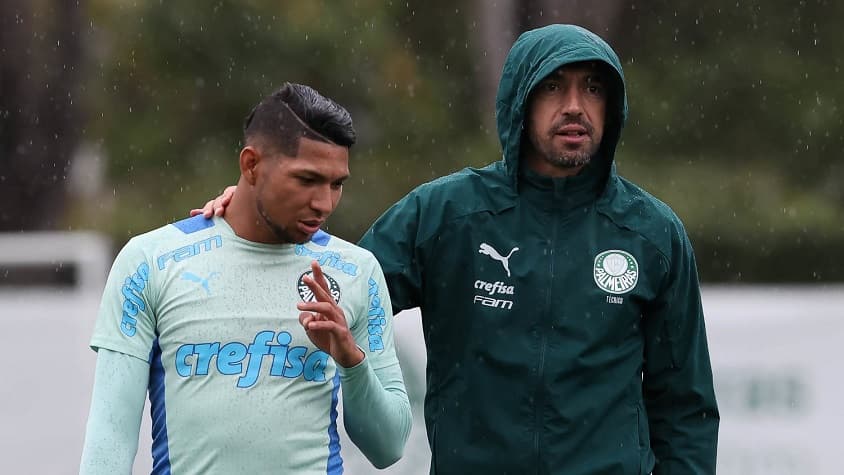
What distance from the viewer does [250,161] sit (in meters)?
3.88

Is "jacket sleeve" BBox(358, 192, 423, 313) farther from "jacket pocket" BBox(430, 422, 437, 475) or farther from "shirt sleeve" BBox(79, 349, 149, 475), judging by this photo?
"shirt sleeve" BBox(79, 349, 149, 475)

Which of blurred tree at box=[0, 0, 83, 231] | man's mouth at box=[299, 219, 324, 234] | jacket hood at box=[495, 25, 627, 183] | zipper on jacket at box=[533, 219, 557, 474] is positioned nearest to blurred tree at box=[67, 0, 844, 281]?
blurred tree at box=[0, 0, 83, 231]

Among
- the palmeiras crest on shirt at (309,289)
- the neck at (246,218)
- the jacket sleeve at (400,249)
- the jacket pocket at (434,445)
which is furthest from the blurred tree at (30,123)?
the palmeiras crest on shirt at (309,289)

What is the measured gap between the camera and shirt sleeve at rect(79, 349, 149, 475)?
Answer: 3.68m

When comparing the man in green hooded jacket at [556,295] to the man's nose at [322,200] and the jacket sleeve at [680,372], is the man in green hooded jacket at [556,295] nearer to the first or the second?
the jacket sleeve at [680,372]

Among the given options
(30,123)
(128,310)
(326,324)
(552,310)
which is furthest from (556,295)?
(30,123)

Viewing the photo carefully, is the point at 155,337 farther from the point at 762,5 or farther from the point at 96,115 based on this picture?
the point at 762,5

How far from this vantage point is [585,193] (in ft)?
15.1

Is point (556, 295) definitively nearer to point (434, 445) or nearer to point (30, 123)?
point (434, 445)

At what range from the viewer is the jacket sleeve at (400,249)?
452 cm

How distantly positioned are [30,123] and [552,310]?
994cm

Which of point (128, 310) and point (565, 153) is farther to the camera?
point (565, 153)

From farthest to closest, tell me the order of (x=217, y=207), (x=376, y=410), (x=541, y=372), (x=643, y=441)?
(x=643, y=441) < (x=541, y=372) < (x=217, y=207) < (x=376, y=410)

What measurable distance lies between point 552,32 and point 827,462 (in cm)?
431
